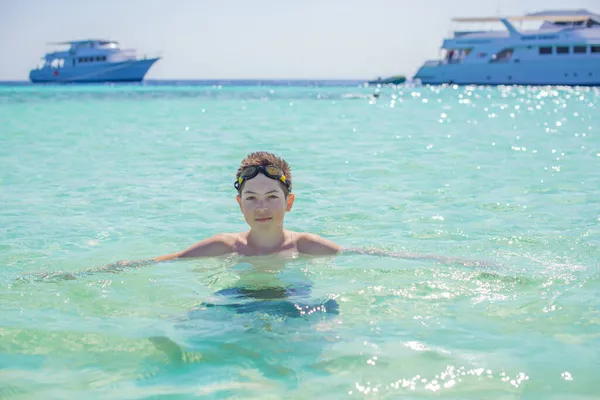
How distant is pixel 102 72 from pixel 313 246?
9334 centimetres

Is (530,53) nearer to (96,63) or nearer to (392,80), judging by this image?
(392,80)

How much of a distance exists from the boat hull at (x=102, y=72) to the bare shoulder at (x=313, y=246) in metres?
93.0

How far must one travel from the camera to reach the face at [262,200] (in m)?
4.18

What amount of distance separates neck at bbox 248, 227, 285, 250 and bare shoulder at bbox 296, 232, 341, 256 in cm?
14

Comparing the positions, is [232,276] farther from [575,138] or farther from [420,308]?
[575,138]

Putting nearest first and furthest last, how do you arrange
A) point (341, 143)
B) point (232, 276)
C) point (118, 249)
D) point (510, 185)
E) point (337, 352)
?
point (337, 352), point (232, 276), point (118, 249), point (510, 185), point (341, 143)

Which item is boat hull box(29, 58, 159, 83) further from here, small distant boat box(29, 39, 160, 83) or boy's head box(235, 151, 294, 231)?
boy's head box(235, 151, 294, 231)

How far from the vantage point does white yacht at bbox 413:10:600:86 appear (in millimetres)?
65188

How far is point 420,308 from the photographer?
12.6ft

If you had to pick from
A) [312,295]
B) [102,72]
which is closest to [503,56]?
[102,72]

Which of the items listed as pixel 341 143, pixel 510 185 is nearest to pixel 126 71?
pixel 341 143

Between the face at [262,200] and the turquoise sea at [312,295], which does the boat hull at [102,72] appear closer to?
the turquoise sea at [312,295]

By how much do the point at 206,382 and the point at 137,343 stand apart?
0.59 m

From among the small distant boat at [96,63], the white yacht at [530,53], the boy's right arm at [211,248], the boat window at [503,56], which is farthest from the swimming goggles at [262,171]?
the small distant boat at [96,63]
